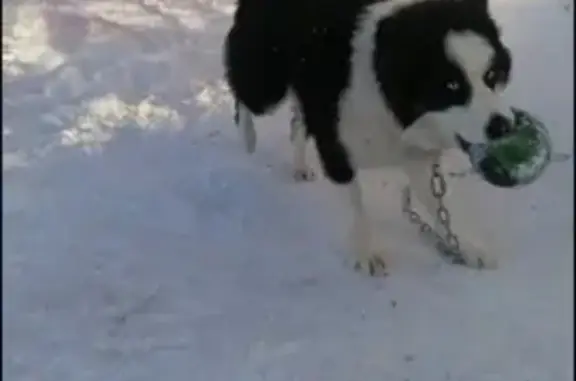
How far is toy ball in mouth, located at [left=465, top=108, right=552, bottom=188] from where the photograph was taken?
145cm

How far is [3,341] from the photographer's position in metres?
1.03

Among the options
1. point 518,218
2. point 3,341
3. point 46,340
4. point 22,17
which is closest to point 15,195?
point 3,341

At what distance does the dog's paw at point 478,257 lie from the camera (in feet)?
5.35

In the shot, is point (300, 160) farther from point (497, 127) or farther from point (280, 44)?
point (497, 127)

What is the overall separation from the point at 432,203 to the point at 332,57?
369mm

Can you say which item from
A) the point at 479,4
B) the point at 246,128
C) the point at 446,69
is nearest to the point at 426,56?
the point at 446,69

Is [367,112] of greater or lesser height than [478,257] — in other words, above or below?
above

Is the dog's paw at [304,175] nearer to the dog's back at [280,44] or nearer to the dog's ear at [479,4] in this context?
the dog's back at [280,44]

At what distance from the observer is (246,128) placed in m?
1.98

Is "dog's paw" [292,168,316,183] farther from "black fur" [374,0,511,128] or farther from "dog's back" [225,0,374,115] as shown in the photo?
"black fur" [374,0,511,128]

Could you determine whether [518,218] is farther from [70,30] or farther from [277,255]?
[70,30]

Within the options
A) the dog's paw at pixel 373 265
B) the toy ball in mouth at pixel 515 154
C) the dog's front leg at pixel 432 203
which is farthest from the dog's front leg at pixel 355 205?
the toy ball in mouth at pixel 515 154

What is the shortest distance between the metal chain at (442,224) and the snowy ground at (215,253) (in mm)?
27

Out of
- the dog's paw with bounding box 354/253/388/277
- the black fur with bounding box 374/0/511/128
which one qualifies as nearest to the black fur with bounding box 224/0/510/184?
the black fur with bounding box 374/0/511/128
